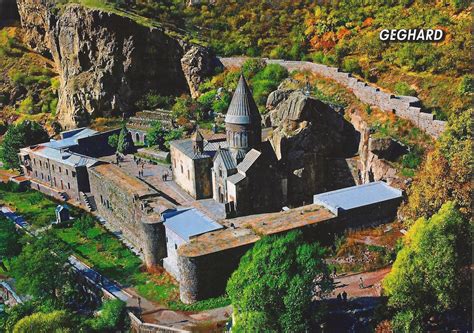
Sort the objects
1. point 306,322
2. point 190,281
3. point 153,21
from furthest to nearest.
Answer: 1. point 153,21
2. point 190,281
3. point 306,322

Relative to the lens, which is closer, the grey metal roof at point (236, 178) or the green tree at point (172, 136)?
the grey metal roof at point (236, 178)

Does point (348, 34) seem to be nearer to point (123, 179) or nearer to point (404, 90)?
point (404, 90)

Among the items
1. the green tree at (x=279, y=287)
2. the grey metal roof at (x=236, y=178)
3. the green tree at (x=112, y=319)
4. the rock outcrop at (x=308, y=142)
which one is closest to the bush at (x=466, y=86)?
the rock outcrop at (x=308, y=142)

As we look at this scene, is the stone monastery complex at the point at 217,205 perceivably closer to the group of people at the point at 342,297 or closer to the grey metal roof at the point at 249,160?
the grey metal roof at the point at 249,160

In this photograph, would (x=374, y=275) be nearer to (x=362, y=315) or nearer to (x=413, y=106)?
(x=362, y=315)

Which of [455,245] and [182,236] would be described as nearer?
[455,245]

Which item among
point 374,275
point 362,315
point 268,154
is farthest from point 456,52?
point 362,315

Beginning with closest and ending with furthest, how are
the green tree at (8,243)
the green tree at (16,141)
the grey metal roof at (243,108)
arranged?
the grey metal roof at (243,108) < the green tree at (8,243) < the green tree at (16,141)
